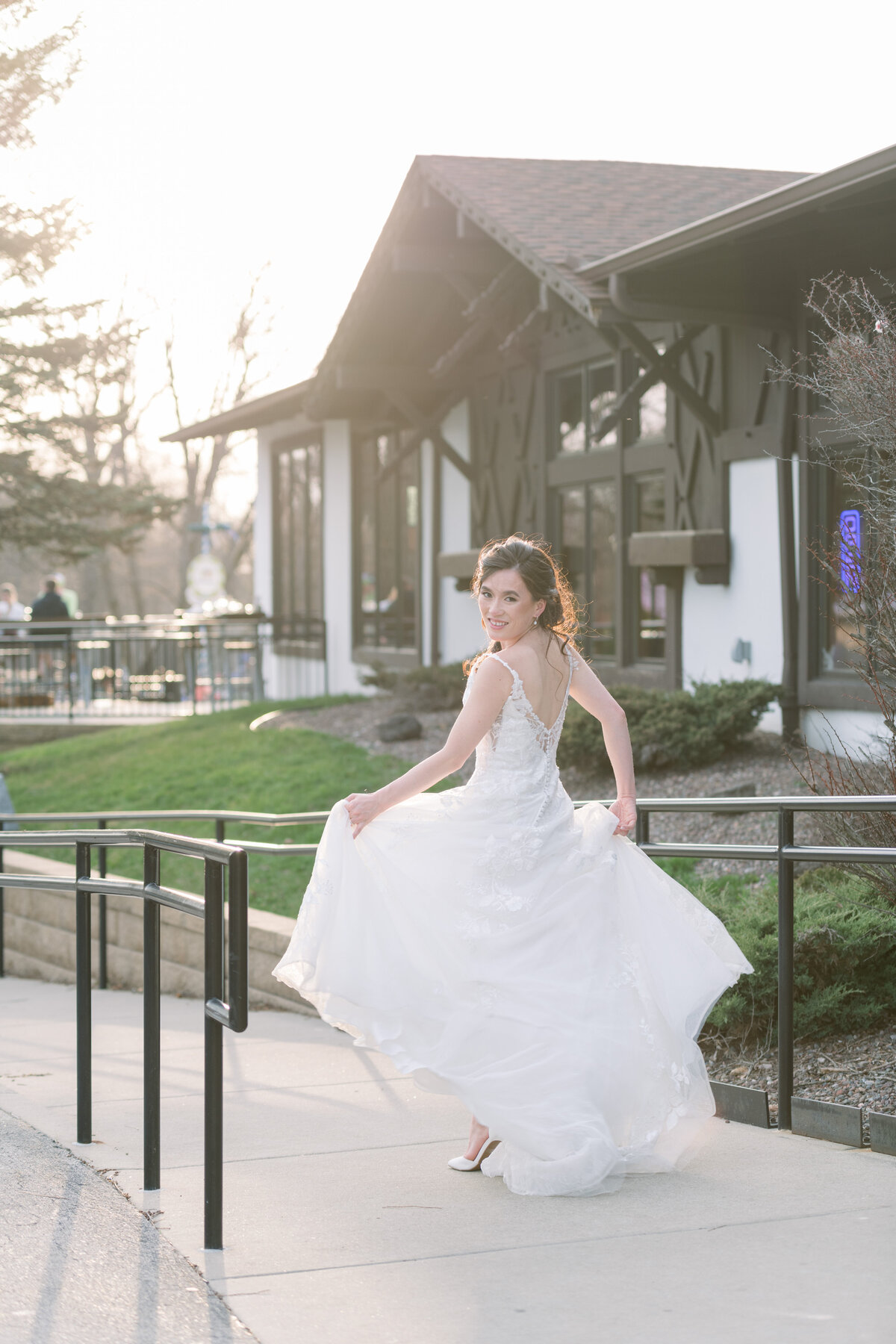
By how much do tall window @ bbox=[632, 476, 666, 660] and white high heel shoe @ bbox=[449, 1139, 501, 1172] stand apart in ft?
31.6

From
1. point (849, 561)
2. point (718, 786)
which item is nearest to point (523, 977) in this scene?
point (849, 561)

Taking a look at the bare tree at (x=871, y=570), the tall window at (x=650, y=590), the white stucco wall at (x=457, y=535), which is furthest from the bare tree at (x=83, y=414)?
the bare tree at (x=871, y=570)

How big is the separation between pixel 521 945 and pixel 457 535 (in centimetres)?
1432

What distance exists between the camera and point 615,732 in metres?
4.66

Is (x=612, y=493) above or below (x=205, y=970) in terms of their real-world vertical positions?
above

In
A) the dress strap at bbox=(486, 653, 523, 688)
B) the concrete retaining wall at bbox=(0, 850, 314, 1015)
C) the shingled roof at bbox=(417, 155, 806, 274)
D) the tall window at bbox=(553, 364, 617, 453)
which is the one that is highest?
the shingled roof at bbox=(417, 155, 806, 274)

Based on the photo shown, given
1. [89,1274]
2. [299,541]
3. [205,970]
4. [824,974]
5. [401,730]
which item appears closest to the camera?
[89,1274]

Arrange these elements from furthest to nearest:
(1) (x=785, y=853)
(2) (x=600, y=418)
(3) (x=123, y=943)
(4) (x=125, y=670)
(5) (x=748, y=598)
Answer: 1. (4) (x=125, y=670)
2. (2) (x=600, y=418)
3. (5) (x=748, y=598)
4. (3) (x=123, y=943)
5. (1) (x=785, y=853)

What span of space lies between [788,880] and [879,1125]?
0.80 meters

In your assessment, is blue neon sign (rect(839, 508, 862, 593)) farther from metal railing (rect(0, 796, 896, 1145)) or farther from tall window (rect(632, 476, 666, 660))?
tall window (rect(632, 476, 666, 660))

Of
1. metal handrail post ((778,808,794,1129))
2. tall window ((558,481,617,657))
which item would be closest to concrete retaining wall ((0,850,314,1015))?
metal handrail post ((778,808,794,1129))

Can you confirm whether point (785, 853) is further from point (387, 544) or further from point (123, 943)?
point (387, 544)

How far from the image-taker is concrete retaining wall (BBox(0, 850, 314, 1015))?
26.9 feet

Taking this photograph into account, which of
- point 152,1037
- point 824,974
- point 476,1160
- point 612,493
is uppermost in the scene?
point 612,493
